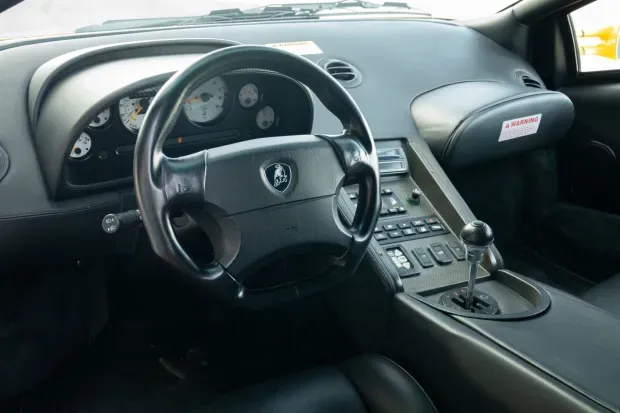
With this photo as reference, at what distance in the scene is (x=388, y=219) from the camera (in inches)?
62.2

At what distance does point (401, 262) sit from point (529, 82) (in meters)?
1.16

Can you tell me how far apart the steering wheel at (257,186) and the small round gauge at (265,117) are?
0.33 meters

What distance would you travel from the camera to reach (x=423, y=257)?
1494 mm

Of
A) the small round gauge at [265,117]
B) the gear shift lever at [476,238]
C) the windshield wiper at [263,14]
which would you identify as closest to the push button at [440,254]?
the gear shift lever at [476,238]

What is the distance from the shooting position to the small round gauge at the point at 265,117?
1467 millimetres

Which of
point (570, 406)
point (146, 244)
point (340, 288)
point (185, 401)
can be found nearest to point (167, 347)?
point (185, 401)

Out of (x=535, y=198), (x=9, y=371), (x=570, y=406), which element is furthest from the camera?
(x=535, y=198)

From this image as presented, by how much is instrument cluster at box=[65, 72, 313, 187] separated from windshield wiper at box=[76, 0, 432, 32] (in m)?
0.56

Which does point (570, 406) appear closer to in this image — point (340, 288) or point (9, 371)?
point (340, 288)

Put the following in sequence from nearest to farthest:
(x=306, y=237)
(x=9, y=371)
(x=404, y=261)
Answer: (x=306, y=237) < (x=404, y=261) < (x=9, y=371)

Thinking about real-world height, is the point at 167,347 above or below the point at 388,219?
below

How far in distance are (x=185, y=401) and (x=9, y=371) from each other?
1.51ft

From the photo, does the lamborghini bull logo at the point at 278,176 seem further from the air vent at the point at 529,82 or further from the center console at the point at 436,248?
the air vent at the point at 529,82

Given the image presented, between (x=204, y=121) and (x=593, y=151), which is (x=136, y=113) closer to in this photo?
(x=204, y=121)
